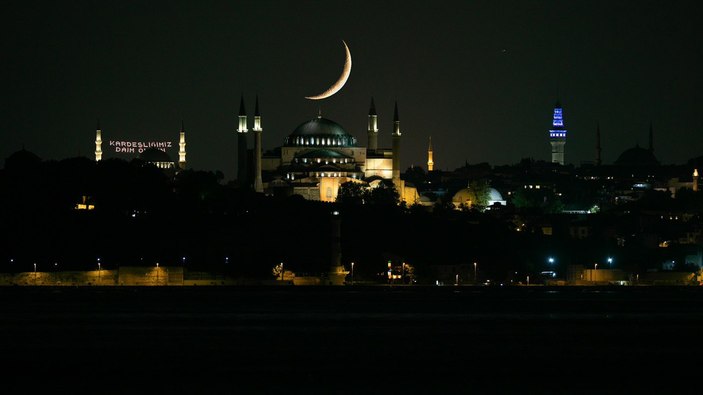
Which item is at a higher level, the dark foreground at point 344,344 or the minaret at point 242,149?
the minaret at point 242,149

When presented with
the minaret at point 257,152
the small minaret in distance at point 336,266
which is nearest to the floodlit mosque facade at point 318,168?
the minaret at point 257,152

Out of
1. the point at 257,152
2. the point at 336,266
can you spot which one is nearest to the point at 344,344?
the point at 336,266

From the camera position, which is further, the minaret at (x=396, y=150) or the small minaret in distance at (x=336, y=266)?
the minaret at (x=396, y=150)

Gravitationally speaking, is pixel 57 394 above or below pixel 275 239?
below

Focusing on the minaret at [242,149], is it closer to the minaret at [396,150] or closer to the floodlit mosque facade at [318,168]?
the floodlit mosque facade at [318,168]

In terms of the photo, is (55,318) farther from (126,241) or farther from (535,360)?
(126,241)

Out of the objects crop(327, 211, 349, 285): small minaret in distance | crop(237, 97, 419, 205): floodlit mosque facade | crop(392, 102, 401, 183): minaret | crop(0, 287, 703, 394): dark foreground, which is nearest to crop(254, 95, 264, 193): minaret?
crop(237, 97, 419, 205): floodlit mosque facade

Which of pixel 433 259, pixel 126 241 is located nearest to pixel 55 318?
pixel 126 241

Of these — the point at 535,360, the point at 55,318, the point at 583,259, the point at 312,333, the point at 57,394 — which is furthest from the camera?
the point at 583,259
